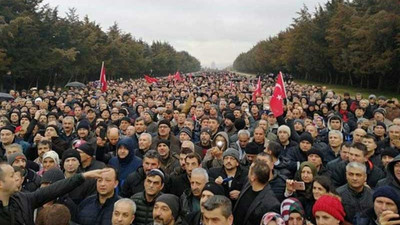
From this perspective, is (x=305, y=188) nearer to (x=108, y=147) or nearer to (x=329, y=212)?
(x=329, y=212)

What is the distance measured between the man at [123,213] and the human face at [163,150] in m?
2.32

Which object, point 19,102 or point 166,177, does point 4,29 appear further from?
point 166,177

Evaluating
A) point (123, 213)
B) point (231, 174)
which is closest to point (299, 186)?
point (231, 174)

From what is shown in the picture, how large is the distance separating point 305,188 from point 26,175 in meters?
3.85

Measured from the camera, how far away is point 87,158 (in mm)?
6023

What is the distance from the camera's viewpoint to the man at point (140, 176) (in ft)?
18.1

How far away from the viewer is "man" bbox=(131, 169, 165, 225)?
15.0 feet

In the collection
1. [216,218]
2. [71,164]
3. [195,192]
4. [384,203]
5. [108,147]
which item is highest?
[384,203]

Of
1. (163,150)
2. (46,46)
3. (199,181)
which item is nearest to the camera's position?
(199,181)

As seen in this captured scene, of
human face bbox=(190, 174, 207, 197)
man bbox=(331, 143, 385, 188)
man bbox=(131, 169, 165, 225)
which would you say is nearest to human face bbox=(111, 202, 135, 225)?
man bbox=(131, 169, 165, 225)

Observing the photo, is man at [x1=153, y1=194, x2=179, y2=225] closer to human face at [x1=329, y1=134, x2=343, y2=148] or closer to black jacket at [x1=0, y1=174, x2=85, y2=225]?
black jacket at [x1=0, y1=174, x2=85, y2=225]

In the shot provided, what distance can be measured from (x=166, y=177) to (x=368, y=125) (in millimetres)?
6295

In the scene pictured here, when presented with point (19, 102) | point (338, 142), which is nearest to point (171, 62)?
point (19, 102)

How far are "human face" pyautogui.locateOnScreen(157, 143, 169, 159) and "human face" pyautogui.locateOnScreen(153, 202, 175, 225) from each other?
7.48 ft
